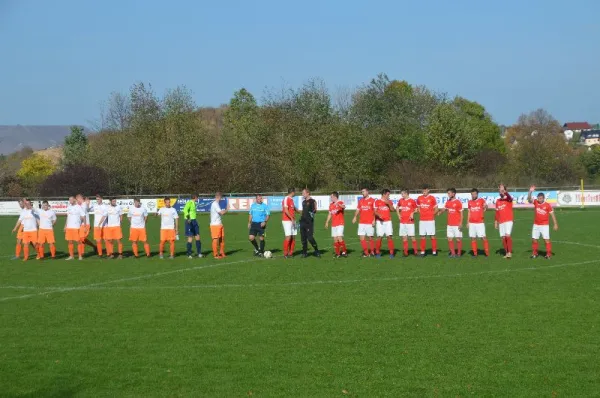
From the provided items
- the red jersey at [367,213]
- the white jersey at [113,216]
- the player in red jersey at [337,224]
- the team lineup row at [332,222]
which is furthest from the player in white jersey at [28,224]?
the red jersey at [367,213]

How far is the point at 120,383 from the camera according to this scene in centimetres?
902

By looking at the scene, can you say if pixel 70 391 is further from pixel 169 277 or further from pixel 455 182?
pixel 455 182

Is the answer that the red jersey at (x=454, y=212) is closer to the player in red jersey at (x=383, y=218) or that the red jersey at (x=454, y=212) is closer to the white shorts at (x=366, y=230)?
the player in red jersey at (x=383, y=218)

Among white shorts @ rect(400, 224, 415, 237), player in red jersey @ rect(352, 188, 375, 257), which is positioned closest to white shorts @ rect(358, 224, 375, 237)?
player in red jersey @ rect(352, 188, 375, 257)

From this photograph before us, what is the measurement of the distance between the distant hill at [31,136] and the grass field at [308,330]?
130940 mm

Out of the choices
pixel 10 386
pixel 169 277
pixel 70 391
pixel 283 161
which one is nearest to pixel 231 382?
pixel 70 391

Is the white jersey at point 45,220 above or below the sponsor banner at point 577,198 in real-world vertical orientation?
above

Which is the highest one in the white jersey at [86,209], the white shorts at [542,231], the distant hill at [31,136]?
the distant hill at [31,136]

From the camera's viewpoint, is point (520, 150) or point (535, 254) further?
point (520, 150)

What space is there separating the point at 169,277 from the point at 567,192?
39.2m

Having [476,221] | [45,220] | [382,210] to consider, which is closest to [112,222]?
[45,220]

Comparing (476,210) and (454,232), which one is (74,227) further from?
(476,210)

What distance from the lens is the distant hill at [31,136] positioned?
14375 cm

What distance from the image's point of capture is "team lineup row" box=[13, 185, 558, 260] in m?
21.6
